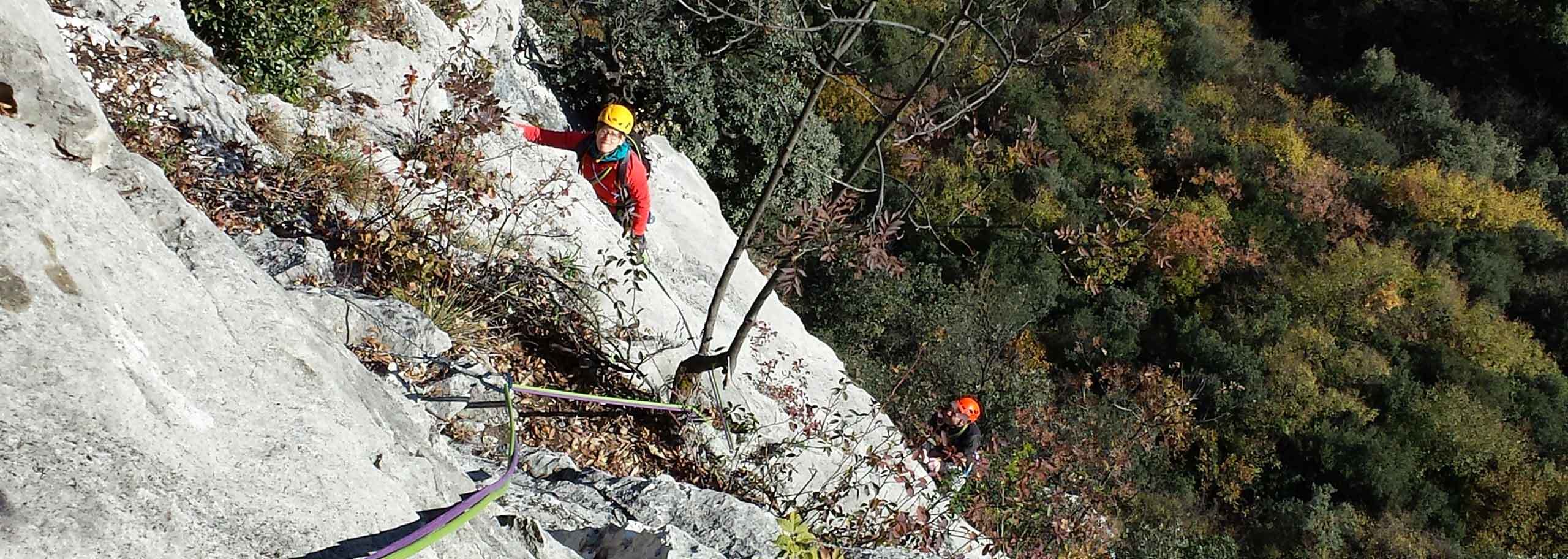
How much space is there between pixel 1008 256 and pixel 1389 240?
36.5 feet

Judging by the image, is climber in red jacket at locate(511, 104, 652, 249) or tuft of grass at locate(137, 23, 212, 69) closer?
tuft of grass at locate(137, 23, 212, 69)

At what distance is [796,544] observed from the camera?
176 inches

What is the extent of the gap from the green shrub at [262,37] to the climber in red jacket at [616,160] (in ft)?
5.16

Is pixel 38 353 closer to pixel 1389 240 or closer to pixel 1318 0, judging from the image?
pixel 1389 240

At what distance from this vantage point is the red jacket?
721 cm

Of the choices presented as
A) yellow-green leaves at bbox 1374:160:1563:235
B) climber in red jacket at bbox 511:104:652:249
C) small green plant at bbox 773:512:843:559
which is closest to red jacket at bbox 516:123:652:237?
climber in red jacket at bbox 511:104:652:249

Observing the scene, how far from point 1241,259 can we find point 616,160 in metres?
22.6

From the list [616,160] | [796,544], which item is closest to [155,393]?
[796,544]

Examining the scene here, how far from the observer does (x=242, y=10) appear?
7.05m

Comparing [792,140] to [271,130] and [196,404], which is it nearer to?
[271,130]

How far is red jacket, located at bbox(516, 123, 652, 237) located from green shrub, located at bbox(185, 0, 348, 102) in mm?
1612

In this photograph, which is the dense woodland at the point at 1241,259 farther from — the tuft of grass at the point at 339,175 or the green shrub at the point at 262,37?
the tuft of grass at the point at 339,175

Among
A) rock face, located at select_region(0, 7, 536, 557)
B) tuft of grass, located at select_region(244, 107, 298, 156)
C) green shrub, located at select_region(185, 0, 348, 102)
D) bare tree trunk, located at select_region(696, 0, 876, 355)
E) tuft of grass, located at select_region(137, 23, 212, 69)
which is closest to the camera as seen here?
rock face, located at select_region(0, 7, 536, 557)

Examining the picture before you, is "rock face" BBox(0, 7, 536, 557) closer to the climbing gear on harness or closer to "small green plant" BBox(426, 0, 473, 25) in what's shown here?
the climbing gear on harness
